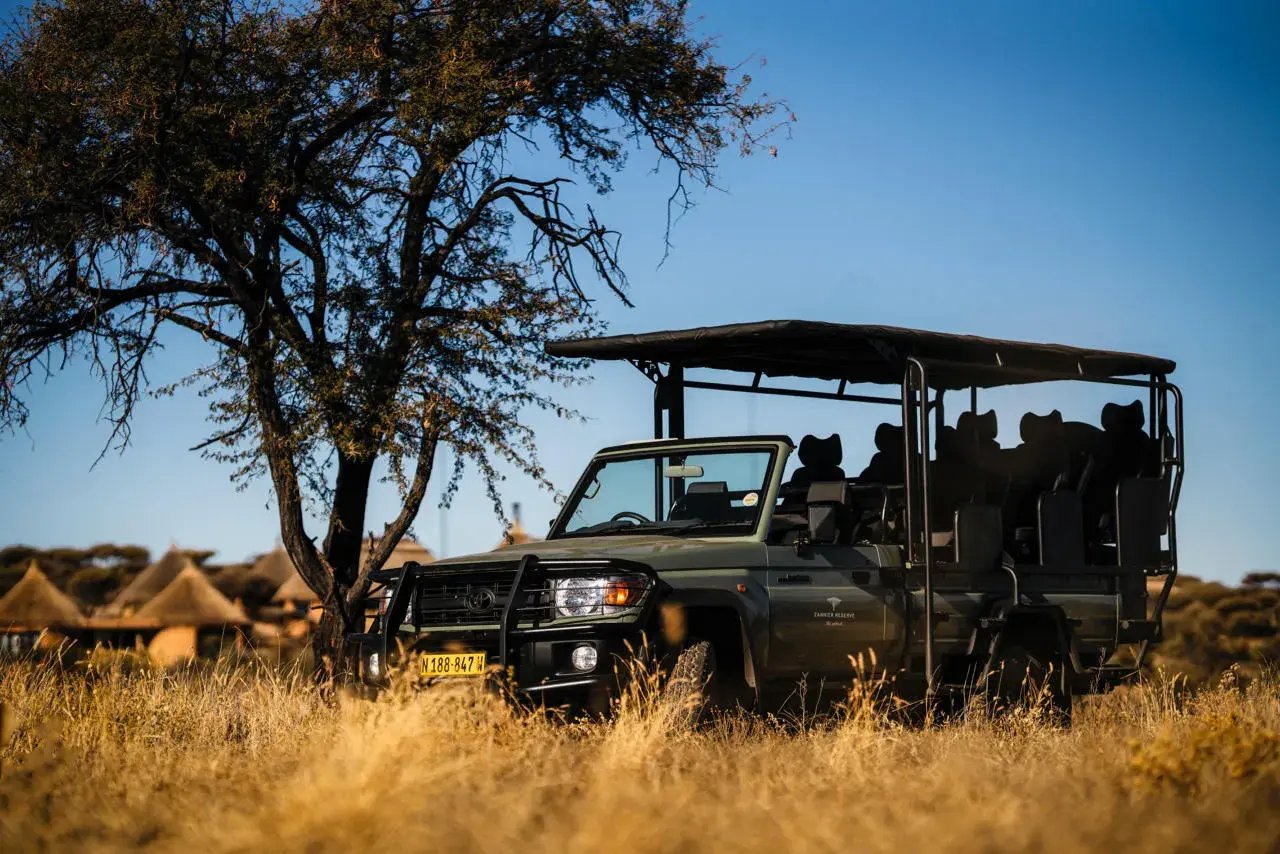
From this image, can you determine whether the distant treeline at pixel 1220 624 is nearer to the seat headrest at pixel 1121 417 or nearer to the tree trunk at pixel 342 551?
the tree trunk at pixel 342 551

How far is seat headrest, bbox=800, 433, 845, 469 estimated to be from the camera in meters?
12.2

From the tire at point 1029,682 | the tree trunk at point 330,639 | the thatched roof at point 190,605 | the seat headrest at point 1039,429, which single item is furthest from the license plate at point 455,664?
the thatched roof at point 190,605

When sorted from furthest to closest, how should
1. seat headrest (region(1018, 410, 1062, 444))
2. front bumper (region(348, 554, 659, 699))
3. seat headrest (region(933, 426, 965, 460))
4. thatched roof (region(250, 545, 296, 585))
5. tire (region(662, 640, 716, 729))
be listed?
thatched roof (region(250, 545, 296, 585))
seat headrest (region(1018, 410, 1062, 444))
seat headrest (region(933, 426, 965, 460))
front bumper (region(348, 554, 659, 699))
tire (region(662, 640, 716, 729))

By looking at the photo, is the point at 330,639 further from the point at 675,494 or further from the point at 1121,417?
the point at 1121,417

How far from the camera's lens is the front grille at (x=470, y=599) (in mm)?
9688

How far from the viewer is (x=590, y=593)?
9586mm

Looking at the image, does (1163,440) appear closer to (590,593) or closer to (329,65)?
(590,593)

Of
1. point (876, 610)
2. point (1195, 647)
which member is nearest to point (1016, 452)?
point (876, 610)

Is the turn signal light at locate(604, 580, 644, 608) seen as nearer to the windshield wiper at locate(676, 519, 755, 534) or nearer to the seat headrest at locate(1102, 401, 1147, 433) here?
the windshield wiper at locate(676, 519, 755, 534)

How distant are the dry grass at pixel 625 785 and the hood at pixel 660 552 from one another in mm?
946

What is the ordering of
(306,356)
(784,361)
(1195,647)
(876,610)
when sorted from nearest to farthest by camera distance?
(876,610) < (784,361) < (306,356) < (1195,647)

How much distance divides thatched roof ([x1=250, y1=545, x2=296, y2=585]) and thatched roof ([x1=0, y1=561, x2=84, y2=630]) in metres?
7.79

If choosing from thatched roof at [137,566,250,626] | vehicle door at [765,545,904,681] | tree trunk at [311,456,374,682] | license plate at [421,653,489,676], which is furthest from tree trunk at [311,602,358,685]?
thatched roof at [137,566,250,626]

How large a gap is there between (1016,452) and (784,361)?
77.8 inches
